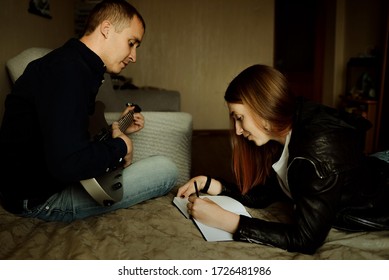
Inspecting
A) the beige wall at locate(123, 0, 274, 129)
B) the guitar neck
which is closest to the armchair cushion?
the guitar neck

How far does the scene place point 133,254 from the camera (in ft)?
2.62

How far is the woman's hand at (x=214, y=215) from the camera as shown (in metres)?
0.87

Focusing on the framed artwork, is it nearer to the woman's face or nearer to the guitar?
the guitar

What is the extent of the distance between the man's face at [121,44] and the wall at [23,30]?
73cm

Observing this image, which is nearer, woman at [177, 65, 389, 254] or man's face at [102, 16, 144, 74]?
woman at [177, 65, 389, 254]

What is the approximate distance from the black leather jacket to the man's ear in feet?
1.75

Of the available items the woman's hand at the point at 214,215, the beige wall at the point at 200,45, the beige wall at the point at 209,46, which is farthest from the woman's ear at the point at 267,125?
the beige wall at the point at 209,46

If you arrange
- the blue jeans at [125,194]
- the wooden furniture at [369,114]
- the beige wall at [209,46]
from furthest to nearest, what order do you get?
the beige wall at [209,46] → the wooden furniture at [369,114] → the blue jeans at [125,194]

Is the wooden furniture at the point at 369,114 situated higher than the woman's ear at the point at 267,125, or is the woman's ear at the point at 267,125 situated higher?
the woman's ear at the point at 267,125

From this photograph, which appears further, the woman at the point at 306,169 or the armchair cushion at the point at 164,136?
the armchair cushion at the point at 164,136

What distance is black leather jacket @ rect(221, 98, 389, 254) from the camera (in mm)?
777

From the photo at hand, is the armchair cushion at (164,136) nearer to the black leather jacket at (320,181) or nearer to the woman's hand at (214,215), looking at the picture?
the woman's hand at (214,215)
